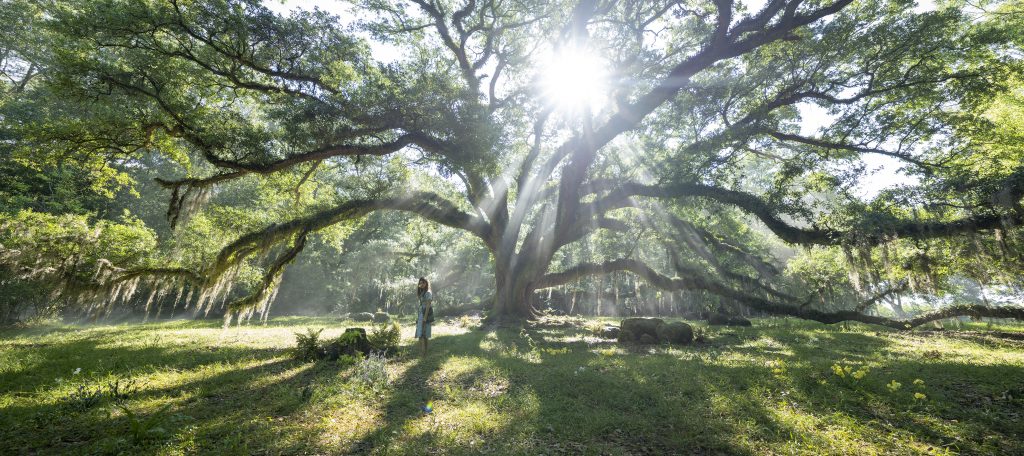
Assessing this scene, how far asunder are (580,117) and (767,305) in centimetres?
1111

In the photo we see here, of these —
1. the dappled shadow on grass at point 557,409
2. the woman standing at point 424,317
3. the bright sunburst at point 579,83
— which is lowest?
the dappled shadow on grass at point 557,409

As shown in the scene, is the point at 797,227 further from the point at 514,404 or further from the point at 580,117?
the point at 514,404

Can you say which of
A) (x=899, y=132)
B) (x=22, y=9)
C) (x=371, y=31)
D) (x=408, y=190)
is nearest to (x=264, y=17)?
(x=371, y=31)

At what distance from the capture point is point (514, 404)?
19.6 feet

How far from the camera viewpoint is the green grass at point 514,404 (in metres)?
4.40

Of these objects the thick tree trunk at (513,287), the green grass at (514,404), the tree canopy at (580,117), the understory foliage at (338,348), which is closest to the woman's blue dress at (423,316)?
the green grass at (514,404)

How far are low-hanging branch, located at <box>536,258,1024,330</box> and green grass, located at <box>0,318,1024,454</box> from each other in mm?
5078

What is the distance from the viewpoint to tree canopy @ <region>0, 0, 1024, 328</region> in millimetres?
10391

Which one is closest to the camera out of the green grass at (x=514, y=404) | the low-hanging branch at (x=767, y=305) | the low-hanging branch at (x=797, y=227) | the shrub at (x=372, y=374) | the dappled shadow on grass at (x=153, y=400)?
the dappled shadow on grass at (x=153, y=400)

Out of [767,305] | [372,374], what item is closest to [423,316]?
[372,374]

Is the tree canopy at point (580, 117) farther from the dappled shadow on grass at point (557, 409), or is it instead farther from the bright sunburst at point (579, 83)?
the dappled shadow on grass at point (557, 409)

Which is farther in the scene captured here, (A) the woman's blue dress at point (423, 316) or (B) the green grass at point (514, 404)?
(A) the woman's blue dress at point (423, 316)

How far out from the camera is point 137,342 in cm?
1078

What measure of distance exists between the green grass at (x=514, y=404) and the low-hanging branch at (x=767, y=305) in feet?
16.7
